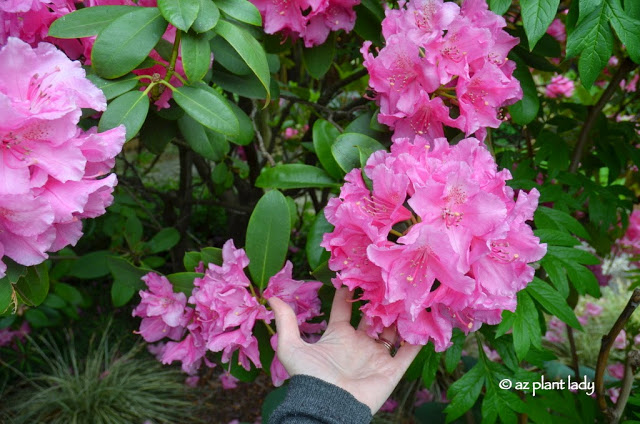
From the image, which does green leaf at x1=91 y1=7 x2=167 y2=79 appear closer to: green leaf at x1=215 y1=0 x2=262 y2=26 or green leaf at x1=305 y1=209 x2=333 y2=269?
green leaf at x1=215 y1=0 x2=262 y2=26

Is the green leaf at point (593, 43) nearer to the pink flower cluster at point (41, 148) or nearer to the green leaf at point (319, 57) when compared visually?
the green leaf at point (319, 57)

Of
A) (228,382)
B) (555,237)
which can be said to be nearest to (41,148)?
(555,237)

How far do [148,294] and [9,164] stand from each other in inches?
20.2

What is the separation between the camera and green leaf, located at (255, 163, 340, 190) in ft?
3.50

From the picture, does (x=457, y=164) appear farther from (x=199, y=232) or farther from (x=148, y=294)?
(x=199, y=232)

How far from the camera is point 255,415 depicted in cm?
271

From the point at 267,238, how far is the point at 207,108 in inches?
11.4

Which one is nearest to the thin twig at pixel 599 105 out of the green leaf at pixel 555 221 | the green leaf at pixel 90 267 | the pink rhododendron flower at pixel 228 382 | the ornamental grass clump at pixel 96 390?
the green leaf at pixel 555 221

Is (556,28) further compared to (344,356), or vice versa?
(556,28)

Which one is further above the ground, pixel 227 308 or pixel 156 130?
pixel 156 130

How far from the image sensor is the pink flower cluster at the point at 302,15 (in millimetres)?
1125

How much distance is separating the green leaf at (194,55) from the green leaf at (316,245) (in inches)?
13.7

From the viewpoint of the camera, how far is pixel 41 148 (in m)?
0.75

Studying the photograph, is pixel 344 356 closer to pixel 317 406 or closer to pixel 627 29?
pixel 317 406
